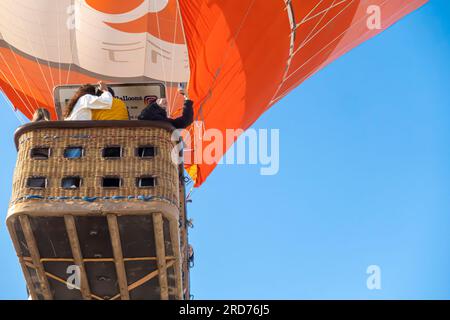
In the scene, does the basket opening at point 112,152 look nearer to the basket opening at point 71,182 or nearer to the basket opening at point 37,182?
the basket opening at point 71,182

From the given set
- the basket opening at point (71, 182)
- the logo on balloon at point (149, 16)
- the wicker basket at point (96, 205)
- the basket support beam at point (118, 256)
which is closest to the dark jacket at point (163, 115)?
the wicker basket at point (96, 205)

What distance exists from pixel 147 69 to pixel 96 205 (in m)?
4.38

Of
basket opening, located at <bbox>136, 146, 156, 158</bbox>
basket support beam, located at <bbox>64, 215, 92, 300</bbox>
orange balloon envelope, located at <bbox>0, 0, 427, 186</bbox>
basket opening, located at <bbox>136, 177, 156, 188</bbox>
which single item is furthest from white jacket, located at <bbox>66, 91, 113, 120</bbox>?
orange balloon envelope, located at <bbox>0, 0, 427, 186</bbox>

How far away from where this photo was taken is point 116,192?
22.1ft

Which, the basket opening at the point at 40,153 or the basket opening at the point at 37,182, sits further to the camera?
the basket opening at the point at 40,153

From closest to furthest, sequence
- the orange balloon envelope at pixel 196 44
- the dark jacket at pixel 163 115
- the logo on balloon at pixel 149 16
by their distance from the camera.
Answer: the dark jacket at pixel 163 115 → the orange balloon envelope at pixel 196 44 → the logo on balloon at pixel 149 16

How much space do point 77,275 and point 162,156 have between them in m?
1.12

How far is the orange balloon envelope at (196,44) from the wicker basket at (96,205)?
1.80 m

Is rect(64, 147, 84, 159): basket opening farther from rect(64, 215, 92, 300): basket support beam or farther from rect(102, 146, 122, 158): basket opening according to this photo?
rect(64, 215, 92, 300): basket support beam

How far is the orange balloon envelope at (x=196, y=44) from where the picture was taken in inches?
340

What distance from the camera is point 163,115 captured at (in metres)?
7.15

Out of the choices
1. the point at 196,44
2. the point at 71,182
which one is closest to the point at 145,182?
the point at 71,182

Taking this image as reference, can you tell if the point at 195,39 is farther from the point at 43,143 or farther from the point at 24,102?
the point at 24,102
